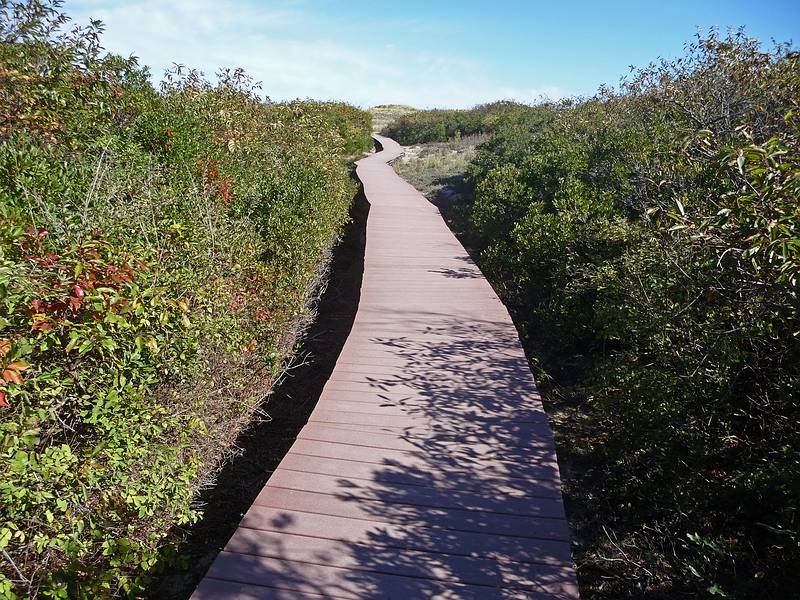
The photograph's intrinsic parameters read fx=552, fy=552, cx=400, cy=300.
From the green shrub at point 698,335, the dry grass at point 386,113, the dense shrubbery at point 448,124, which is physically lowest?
the green shrub at point 698,335

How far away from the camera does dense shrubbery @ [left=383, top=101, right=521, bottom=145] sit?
96.5ft

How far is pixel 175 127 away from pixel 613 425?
6137 mm

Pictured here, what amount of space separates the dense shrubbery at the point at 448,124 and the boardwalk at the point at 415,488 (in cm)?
2324

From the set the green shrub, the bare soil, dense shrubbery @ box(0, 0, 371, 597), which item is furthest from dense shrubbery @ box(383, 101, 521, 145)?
dense shrubbery @ box(0, 0, 371, 597)

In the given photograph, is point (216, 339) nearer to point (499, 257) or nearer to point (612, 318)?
point (612, 318)

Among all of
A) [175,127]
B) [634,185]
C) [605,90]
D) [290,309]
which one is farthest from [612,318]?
[605,90]

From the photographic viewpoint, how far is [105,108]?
6152 mm

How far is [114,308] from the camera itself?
2881 millimetres

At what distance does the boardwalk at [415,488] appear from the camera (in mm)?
2877

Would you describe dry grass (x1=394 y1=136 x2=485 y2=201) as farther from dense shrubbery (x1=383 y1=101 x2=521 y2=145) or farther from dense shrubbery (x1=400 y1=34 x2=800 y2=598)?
dense shrubbery (x1=400 y1=34 x2=800 y2=598)

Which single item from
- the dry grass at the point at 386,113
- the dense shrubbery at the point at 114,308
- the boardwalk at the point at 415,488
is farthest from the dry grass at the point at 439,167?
the dry grass at the point at 386,113

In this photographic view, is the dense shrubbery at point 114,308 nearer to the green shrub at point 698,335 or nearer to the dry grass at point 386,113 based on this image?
the green shrub at point 698,335

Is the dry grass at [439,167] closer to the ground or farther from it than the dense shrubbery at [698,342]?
farther from it

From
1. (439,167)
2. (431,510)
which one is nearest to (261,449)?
(431,510)
